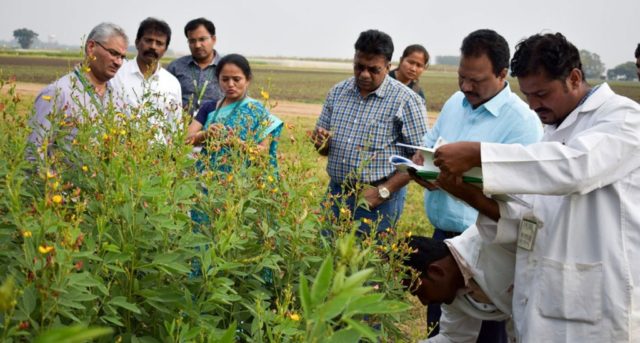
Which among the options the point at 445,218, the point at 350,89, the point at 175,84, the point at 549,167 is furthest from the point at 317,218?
the point at 175,84

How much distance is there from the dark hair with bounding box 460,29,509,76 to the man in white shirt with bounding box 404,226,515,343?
1.07 metres

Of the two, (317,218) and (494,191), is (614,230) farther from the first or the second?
(317,218)

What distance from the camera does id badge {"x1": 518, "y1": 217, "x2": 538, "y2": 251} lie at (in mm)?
2260

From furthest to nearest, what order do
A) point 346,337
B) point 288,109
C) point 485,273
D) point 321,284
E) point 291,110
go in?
point 288,109 → point 291,110 → point 485,273 → point 346,337 → point 321,284

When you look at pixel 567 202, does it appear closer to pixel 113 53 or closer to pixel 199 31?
pixel 113 53

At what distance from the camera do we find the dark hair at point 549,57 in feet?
7.57

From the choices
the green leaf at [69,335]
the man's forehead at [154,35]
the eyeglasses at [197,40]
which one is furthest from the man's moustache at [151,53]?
the green leaf at [69,335]

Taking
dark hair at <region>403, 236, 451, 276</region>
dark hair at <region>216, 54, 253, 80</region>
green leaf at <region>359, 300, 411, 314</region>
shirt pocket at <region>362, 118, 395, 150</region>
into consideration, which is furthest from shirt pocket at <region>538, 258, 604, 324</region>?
dark hair at <region>216, 54, 253, 80</region>

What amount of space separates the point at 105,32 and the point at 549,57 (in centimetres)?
219

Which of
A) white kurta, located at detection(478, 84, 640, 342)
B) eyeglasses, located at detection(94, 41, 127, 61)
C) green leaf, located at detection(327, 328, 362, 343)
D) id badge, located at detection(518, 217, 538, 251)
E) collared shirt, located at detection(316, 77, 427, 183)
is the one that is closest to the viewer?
green leaf, located at detection(327, 328, 362, 343)

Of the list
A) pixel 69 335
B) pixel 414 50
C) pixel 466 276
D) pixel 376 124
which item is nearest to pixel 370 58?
pixel 376 124

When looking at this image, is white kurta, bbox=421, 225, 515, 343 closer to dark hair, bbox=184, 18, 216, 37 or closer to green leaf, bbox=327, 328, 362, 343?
green leaf, bbox=327, 328, 362, 343

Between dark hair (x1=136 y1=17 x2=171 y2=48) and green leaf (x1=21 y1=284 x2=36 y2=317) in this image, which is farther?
dark hair (x1=136 y1=17 x2=171 y2=48)

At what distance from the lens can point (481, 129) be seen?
11.3 feet
